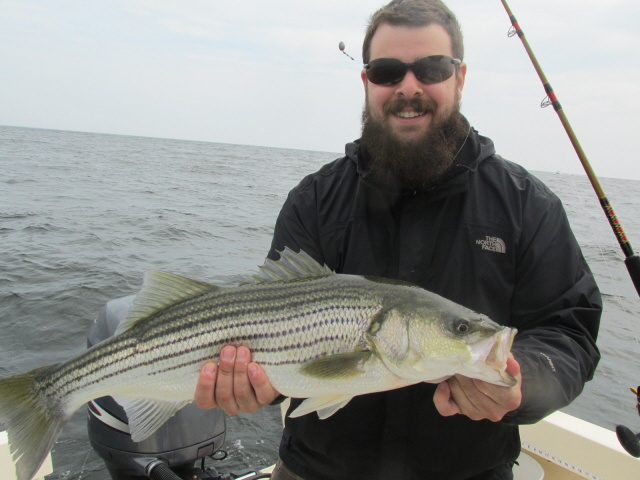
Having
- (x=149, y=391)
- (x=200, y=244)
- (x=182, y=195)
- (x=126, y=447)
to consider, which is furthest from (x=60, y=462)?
(x=182, y=195)

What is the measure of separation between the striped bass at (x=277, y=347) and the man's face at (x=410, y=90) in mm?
1069

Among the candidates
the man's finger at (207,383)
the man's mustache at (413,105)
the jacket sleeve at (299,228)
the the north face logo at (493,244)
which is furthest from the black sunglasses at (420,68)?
the man's finger at (207,383)

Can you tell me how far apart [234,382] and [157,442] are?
194 cm

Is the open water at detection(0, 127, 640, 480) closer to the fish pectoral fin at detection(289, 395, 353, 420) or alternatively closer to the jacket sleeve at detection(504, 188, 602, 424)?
the fish pectoral fin at detection(289, 395, 353, 420)

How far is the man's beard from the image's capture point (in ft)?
9.77

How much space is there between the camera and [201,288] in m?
3.04

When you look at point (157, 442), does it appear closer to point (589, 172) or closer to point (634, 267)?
point (634, 267)

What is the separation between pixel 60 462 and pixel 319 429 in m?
4.88

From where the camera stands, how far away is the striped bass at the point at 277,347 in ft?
8.25

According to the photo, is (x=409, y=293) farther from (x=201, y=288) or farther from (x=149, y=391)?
(x=149, y=391)

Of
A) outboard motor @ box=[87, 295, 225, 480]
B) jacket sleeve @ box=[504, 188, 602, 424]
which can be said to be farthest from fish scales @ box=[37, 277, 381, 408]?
outboard motor @ box=[87, 295, 225, 480]

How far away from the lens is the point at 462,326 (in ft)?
8.06

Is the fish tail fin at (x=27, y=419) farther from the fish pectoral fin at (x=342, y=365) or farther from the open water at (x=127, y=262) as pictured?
the open water at (x=127, y=262)

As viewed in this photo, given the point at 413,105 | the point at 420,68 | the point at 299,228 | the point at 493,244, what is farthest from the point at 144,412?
the point at 420,68
